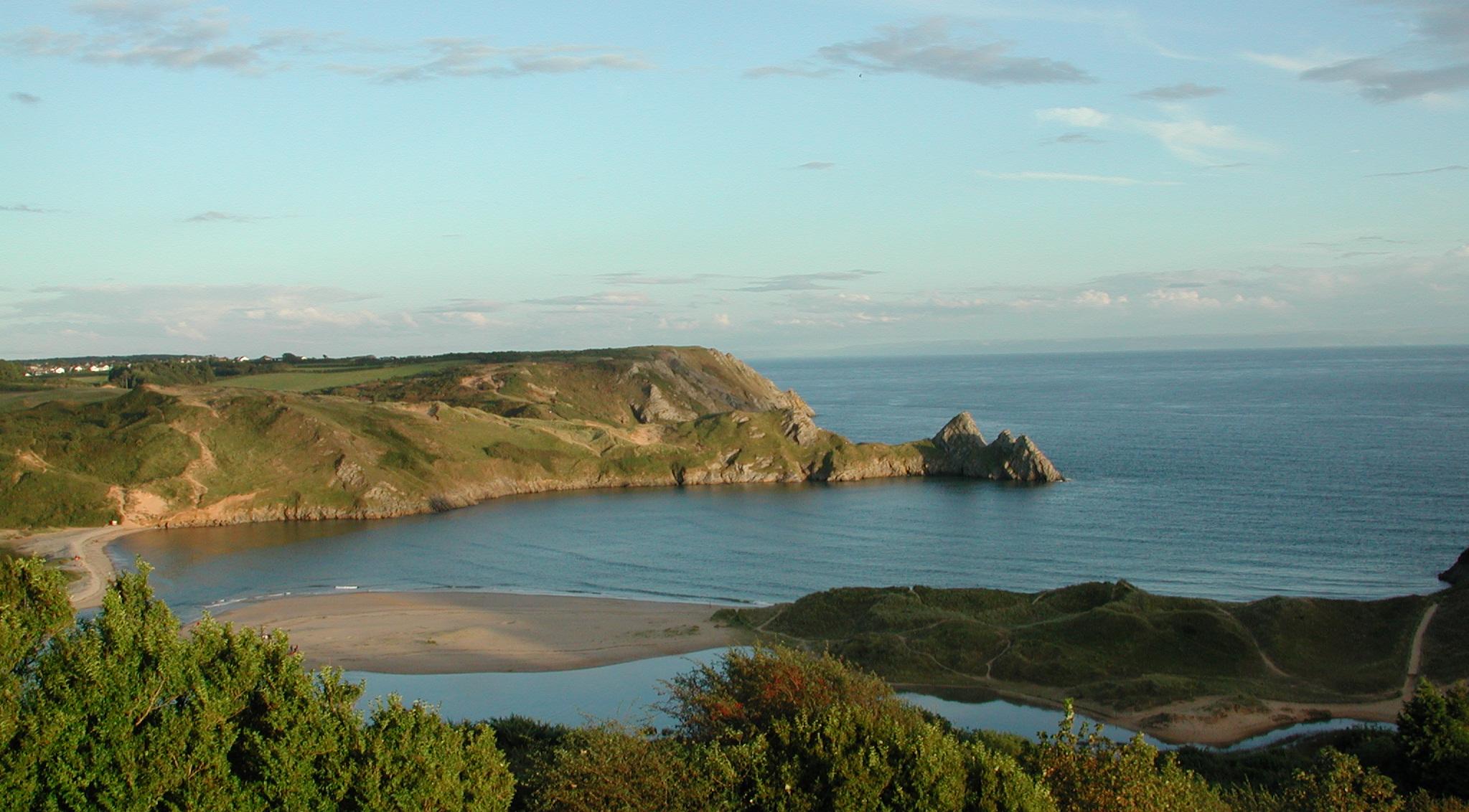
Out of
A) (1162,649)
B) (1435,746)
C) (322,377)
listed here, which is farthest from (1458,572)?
(322,377)

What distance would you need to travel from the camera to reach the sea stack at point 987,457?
349ft

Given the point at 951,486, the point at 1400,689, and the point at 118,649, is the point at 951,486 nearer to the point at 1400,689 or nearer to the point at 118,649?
the point at 1400,689

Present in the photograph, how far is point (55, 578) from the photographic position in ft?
66.5

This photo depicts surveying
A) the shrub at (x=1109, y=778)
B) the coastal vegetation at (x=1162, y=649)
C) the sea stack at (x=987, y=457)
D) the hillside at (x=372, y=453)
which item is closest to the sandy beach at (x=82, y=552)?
the hillside at (x=372, y=453)

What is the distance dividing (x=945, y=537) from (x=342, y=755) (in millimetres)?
64374

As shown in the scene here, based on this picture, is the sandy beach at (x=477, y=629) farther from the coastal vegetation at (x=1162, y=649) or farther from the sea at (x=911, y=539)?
the coastal vegetation at (x=1162, y=649)

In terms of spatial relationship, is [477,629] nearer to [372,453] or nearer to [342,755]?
[342,755]

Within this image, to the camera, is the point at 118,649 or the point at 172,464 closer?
the point at 118,649

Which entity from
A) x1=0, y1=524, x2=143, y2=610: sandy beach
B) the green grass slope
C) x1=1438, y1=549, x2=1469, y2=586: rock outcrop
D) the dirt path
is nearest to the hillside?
the green grass slope

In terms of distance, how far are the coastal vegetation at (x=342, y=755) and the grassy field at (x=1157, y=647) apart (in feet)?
66.4

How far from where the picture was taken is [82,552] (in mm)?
74062

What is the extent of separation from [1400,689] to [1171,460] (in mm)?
75507

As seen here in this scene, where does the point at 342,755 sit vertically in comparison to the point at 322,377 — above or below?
below

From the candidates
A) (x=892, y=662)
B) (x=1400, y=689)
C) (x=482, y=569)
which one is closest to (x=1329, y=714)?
(x=1400, y=689)
